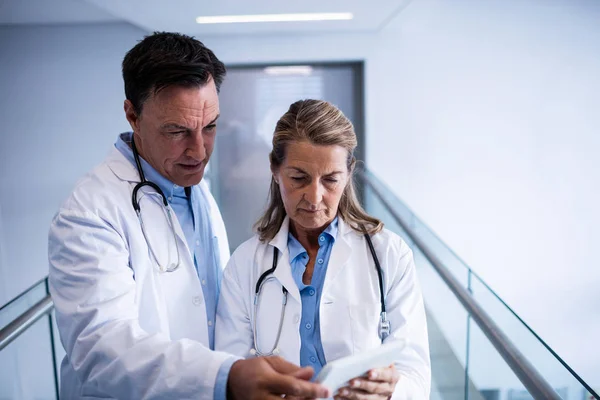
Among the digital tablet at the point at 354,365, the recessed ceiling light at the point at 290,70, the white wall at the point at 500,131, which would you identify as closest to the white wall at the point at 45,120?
the recessed ceiling light at the point at 290,70

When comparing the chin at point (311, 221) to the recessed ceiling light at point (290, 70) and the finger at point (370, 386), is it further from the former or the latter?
the recessed ceiling light at point (290, 70)

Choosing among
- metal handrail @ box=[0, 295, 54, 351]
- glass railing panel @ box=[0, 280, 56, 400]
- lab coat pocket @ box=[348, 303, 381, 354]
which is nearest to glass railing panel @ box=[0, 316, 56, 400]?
glass railing panel @ box=[0, 280, 56, 400]

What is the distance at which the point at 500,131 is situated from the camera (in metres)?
6.07

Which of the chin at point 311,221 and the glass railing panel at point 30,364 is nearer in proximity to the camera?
the chin at point 311,221

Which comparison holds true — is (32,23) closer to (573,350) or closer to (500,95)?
(500,95)

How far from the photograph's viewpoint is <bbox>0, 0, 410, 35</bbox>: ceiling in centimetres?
393

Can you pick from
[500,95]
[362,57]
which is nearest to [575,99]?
[500,95]

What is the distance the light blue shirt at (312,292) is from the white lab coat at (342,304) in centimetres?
3

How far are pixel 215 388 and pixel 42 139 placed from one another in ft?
18.1

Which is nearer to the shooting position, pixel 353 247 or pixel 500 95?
pixel 353 247

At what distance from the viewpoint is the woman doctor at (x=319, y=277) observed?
4.75 feet

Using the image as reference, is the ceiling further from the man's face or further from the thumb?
the thumb

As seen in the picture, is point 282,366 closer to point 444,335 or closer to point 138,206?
point 138,206

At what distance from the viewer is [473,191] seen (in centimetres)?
612
